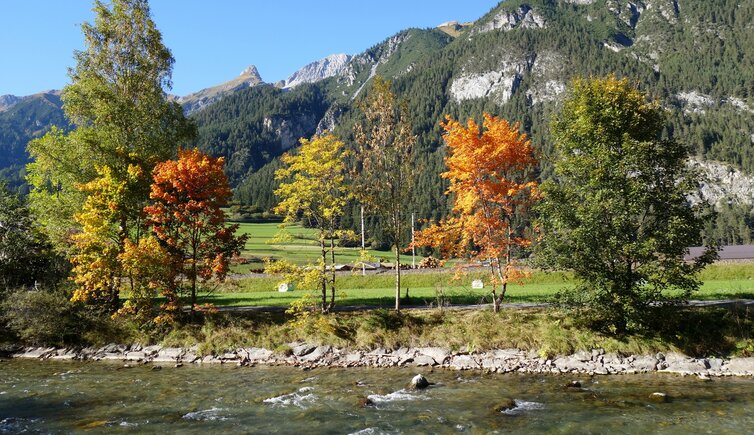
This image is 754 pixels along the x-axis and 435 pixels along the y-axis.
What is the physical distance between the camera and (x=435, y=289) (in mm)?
44000

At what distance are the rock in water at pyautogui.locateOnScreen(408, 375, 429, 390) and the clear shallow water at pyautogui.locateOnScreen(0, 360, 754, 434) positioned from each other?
661 millimetres

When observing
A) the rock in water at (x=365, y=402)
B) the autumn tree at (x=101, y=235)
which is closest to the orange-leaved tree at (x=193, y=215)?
the autumn tree at (x=101, y=235)

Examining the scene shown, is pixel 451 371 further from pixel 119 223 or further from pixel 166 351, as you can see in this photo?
pixel 119 223

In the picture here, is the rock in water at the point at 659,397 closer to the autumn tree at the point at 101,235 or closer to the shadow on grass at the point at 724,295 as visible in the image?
the shadow on grass at the point at 724,295

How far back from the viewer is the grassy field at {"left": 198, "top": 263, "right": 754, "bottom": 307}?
3772 cm

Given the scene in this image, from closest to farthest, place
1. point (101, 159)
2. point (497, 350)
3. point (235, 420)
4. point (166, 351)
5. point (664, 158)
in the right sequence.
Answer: point (235, 420), point (664, 158), point (497, 350), point (166, 351), point (101, 159)

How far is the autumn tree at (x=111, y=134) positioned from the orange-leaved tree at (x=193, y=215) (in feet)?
9.62

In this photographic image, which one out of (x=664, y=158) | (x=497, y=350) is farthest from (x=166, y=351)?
(x=664, y=158)

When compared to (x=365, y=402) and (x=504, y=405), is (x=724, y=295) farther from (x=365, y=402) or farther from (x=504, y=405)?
(x=365, y=402)

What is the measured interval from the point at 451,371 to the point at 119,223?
996 inches

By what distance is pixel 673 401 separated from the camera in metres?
19.4

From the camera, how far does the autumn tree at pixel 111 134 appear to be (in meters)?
31.9

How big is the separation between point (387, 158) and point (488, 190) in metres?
7.39

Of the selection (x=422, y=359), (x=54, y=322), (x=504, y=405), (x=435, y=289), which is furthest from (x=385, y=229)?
(x=54, y=322)
